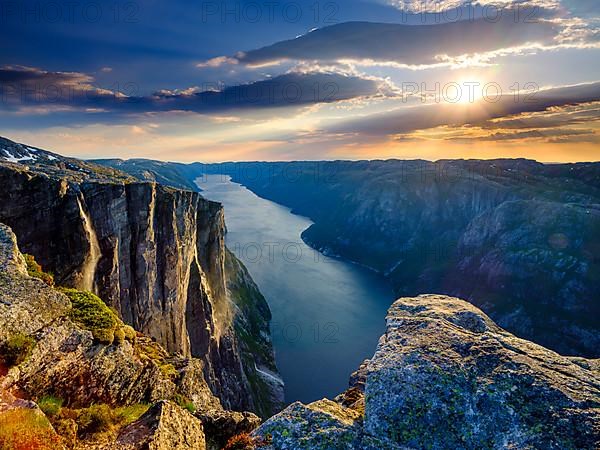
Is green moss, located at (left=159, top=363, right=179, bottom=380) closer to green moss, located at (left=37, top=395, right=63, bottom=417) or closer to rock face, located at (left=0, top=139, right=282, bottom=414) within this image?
green moss, located at (left=37, top=395, right=63, bottom=417)

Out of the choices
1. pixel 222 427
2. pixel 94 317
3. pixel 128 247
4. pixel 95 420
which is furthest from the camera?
pixel 128 247

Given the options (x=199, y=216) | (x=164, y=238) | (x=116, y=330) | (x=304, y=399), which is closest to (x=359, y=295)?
(x=304, y=399)

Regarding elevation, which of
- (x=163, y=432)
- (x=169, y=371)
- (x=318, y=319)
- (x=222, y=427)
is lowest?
(x=318, y=319)

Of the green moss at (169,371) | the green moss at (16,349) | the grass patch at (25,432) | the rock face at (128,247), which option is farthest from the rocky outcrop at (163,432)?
the rock face at (128,247)

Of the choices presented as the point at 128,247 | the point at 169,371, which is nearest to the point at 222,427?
the point at 169,371

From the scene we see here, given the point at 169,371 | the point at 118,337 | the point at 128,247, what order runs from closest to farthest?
the point at 118,337 < the point at 169,371 < the point at 128,247

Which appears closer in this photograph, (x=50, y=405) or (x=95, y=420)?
(x=50, y=405)

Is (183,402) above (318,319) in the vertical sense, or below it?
above

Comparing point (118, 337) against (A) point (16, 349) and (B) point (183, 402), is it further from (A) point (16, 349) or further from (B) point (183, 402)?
(A) point (16, 349)
